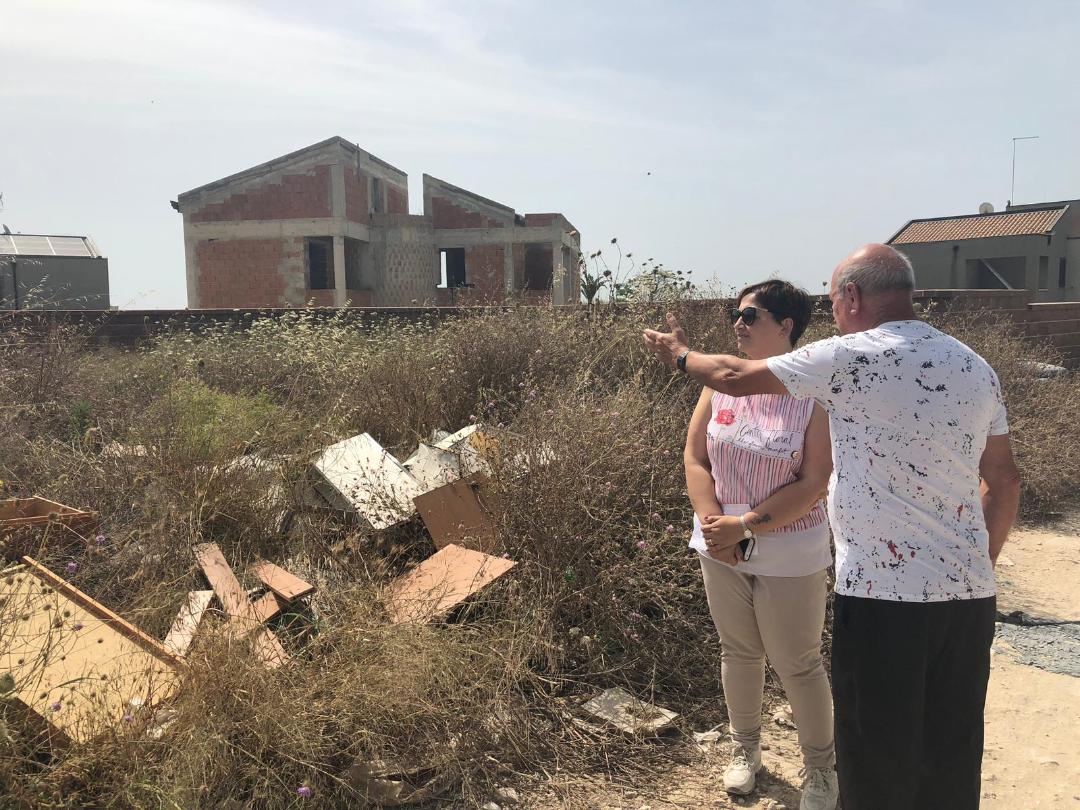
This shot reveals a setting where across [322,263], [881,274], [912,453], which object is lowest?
[912,453]

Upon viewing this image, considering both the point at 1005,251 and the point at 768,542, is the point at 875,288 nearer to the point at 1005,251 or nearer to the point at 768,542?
the point at 768,542

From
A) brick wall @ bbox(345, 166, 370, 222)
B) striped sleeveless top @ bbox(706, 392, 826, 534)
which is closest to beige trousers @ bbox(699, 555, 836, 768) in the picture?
striped sleeveless top @ bbox(706, 392, 826, 534)

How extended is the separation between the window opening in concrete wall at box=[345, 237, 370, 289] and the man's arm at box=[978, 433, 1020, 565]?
24543mm

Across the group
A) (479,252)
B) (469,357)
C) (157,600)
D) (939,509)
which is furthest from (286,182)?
(939,509)

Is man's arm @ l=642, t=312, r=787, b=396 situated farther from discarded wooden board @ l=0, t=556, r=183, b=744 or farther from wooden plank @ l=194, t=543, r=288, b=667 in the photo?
discarded wooden board @ l=0, t=556, r=183, b=744

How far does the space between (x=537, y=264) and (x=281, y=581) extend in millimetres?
23299

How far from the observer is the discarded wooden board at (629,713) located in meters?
3.04

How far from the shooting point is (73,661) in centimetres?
270

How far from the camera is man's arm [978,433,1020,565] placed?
2158mm

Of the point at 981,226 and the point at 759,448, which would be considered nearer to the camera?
the point at 759,448

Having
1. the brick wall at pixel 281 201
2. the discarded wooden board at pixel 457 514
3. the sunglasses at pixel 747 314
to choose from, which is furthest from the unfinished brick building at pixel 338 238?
the sunglasses at pixel 747 314

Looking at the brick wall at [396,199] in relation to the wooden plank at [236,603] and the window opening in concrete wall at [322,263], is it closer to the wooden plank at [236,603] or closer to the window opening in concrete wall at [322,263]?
the window opening in concrete wall at [322,263]

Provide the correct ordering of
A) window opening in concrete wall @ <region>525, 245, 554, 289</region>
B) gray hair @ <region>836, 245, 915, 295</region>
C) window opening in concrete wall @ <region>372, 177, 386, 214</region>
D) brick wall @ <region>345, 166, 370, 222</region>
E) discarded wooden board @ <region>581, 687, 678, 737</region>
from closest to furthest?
gray hair @ <region>836, 245, 915, 295</region>
discarded wooden board @ <region>581, 687, 678, 737</region>
brick wall @ <region>345, 166, 370, 222</region>
window opening in concrete wall @ <region>525, 245, 554, 289</region>
window opening in concrete wall @ <region>372, 177, 386, 214</region>

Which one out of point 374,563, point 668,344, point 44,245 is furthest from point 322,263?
point 668,344
